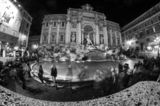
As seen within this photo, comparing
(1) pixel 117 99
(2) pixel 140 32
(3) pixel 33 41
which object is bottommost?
(1) pixel 117 99

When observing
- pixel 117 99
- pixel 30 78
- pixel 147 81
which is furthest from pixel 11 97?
pixel 147 81

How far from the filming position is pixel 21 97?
559 millimetres

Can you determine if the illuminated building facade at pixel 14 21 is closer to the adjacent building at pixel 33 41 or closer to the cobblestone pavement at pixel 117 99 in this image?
the adjacent building at pixel 33 41

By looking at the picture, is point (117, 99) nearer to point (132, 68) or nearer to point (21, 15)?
point (132, 68)

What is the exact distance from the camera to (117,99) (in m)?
0.59

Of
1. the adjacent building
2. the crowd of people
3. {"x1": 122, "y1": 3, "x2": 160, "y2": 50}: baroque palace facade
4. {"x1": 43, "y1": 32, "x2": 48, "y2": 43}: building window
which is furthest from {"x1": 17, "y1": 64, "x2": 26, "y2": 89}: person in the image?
{"x1": 122, "y1": 3, "x2": 160, "y2": 50}: baroque palace facade

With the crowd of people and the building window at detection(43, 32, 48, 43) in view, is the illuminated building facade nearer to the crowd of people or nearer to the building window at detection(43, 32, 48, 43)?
the building window at detection(43, 32, 48, 43)

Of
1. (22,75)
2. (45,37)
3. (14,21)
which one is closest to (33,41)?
(45,37)

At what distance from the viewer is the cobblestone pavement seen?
521mm

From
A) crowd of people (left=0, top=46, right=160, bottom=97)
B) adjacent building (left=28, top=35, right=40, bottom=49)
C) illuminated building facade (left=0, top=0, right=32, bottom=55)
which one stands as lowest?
crowd of people (left=0, top=46, right=160, bottom=97)

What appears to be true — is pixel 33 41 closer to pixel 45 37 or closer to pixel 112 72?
pixel 45 37

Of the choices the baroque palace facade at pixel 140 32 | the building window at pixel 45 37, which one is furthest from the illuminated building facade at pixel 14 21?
the baroque palace facade at pixel 140 32

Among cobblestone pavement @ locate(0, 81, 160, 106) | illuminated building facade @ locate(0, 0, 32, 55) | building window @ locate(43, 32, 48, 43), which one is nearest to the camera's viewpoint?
cobblestone pavement @ locate(0, 81, 160, 106)

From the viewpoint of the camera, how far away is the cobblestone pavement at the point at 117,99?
20.5 inches
